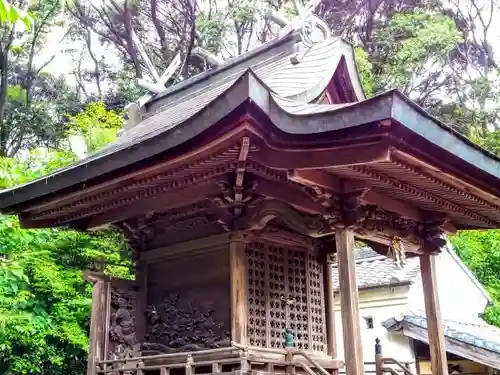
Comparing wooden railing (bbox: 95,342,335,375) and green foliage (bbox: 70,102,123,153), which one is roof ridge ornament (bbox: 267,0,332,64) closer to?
wooden railing (bbox: 95,342,335,375)

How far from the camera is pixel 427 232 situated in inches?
249

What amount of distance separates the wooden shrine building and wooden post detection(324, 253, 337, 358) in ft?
0.06

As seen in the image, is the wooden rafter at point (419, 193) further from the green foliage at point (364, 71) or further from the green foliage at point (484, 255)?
the green foliage at point (484, 255)

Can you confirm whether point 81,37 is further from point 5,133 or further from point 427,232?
point 427,232

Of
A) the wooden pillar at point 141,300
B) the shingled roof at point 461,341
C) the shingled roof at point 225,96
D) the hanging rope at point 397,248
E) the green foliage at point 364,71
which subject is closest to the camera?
the shingled roof at point 225,96

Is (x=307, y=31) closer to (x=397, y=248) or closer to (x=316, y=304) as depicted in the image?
(x=397, y=248)

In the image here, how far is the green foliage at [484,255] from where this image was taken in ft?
65.2

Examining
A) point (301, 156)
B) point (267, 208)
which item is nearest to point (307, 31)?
point (267, 208)

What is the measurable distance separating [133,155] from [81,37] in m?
24.4

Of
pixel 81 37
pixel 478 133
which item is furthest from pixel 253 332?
pixel 81 37

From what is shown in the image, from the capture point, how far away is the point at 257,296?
5.76 m

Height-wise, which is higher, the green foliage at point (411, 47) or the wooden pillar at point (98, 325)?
the green foliage at point (411, 47)

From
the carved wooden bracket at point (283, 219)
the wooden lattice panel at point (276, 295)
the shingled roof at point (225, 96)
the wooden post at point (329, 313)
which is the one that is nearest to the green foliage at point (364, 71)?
the shingled roof at point (225, 96)

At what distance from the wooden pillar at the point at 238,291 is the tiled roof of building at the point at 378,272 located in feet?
24.2
